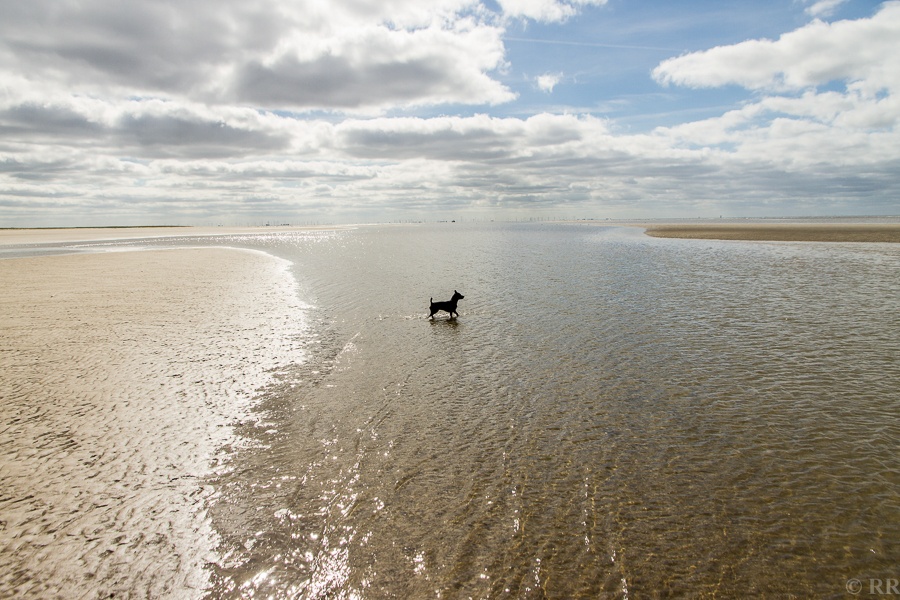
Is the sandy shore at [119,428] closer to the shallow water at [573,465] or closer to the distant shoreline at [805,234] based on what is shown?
the shallow water at [573,465]

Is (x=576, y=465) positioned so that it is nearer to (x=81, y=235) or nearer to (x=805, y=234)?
(x=805, y=234)

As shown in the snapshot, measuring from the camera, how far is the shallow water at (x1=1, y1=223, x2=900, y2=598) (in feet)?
17.7

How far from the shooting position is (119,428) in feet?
28.9

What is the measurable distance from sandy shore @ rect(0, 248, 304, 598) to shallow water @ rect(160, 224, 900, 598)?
0.72m

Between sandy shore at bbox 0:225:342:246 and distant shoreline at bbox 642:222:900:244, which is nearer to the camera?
distant shoreline at bbox 642:222:900:244

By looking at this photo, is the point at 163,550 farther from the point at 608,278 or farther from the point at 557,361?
the point at 608,278

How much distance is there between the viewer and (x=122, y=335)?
15.0 meters

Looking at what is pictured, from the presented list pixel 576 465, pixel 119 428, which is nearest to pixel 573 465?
pixel 576 465

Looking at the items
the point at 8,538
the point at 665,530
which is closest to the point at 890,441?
the point at 665,530

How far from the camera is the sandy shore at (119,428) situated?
5.49 metres

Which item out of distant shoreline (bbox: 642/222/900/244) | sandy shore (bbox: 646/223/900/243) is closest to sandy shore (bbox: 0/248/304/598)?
distant shoreline (bbox: 642/222/900/244)

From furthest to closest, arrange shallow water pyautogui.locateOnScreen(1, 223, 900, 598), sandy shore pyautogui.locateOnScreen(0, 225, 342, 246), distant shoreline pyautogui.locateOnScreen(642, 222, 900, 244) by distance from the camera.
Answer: sandy shore pyautogui.locateOnScreen(0, 225, 342, 246), distant shoreline pyautogui.locateOnScreen(642, 222, 900, 244), shallow water pyautogui.locateOnScreen(1, 223, 900, 598)

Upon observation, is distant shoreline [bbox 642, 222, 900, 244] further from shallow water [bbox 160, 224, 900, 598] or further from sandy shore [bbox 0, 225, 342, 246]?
sandy shore [bbox 0, 225, 342, 246]

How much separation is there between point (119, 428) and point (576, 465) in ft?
27.2
